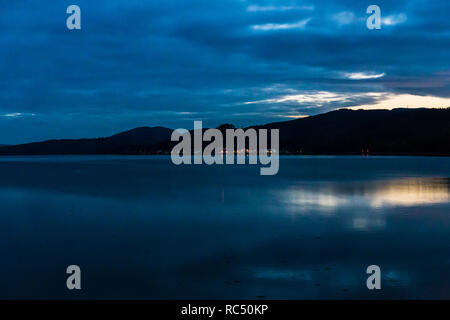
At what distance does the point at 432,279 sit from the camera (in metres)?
8.06

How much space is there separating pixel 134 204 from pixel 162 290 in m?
13.9

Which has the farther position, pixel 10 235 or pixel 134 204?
pixel 134 204

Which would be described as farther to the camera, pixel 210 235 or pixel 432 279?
pixel 210 235

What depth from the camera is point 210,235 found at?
42.5ft

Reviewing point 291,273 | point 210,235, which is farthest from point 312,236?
point 291,273

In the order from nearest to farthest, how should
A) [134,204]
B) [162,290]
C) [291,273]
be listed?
[162,290] < [291,273] < [134,204]

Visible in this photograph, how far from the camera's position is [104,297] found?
24.2 ft

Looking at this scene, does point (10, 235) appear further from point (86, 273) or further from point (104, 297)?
point (104, 297)
